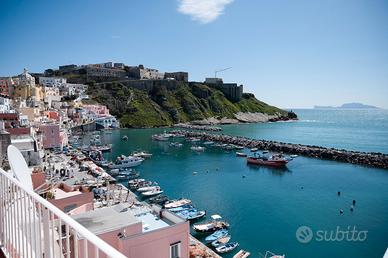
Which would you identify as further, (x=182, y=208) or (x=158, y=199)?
(x=158, y=199)

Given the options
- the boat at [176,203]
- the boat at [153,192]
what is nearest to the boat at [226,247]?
the boat at [176,203]

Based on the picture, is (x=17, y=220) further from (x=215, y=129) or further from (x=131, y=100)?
(x=131, y=100)

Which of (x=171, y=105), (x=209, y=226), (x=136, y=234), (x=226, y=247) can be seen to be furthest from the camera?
(x=171, y=105)

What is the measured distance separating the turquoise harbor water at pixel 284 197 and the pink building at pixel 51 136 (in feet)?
23.5

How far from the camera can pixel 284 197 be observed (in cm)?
2427

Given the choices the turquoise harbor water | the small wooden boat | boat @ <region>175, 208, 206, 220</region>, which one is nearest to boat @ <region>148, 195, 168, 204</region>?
the turquoise harbor water

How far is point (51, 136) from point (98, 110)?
3319 cm

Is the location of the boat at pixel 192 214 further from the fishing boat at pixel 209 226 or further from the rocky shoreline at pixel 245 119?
the rocky shoreline at pixel 245 119

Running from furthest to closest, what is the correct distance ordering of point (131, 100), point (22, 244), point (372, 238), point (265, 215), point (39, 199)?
point (131, 100), point (265, 215), point (372, 238), point (22, 244), point (39, 199)

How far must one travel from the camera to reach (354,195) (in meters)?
25.1

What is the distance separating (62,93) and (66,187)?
62.2 meters

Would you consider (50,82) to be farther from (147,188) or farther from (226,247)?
(226,247)

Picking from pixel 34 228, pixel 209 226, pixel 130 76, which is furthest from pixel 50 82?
pixel 34 228

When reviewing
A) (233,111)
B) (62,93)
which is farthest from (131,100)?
(233,111)
